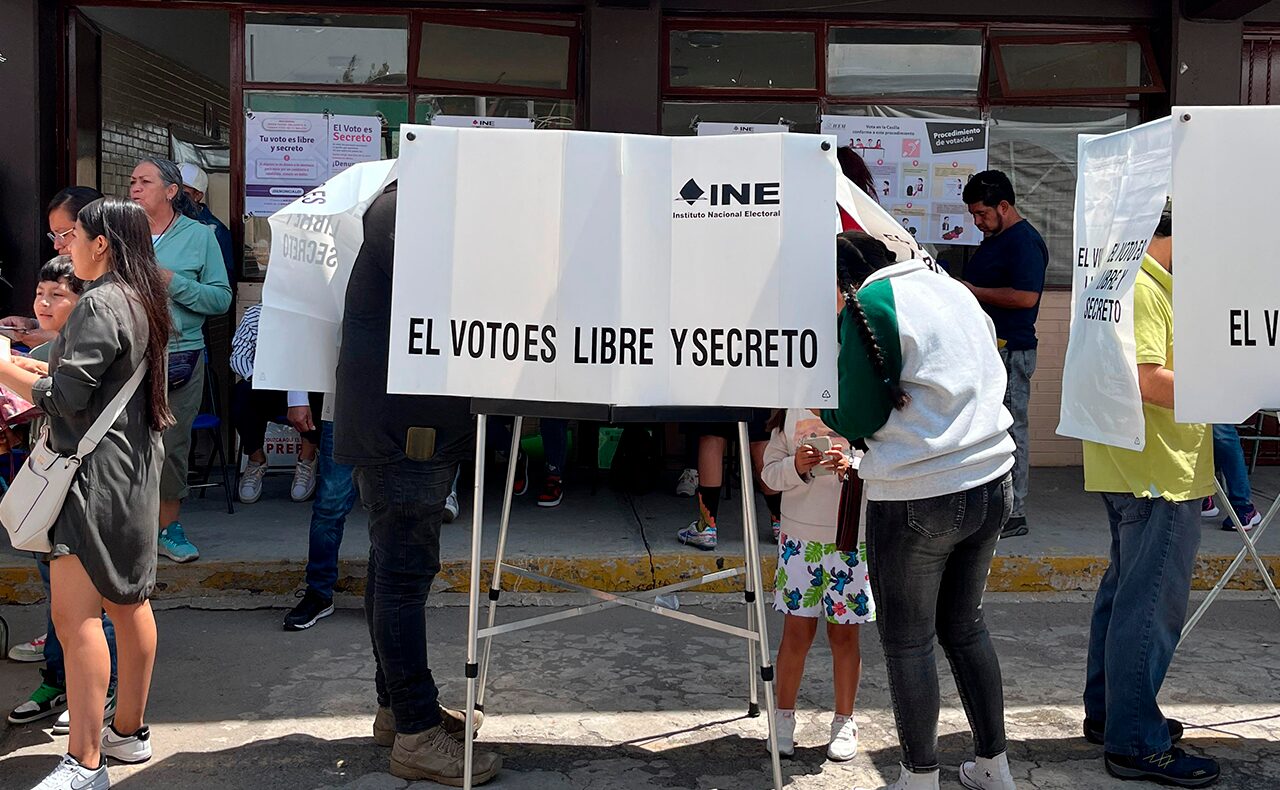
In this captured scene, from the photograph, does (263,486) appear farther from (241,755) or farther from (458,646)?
(241,755)

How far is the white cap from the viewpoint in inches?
299

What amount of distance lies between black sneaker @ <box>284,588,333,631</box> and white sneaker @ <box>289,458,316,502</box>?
76.7 inches

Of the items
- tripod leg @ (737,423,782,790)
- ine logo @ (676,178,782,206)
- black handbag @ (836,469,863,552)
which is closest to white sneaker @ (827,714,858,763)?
tripod leg @ (737,423,782,790)

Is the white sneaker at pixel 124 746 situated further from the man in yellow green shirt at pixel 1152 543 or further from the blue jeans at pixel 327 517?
the man in yellow green shirt at pixel 1152 543

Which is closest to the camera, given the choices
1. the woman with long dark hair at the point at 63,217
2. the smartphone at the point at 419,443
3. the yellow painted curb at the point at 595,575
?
the smartphone at the point at 419,443

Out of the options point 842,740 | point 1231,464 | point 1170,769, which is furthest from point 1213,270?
point 1231,464

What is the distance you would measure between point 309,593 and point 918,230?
188 inches

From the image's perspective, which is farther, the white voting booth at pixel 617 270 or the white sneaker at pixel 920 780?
the white sneaker at pixel 920 780

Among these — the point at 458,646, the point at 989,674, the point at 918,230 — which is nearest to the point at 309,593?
the point at 458,646

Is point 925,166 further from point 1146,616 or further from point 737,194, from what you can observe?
point 737,194

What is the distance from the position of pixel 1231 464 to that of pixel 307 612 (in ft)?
16.4

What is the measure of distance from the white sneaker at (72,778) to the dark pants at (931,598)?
2464 millimetres

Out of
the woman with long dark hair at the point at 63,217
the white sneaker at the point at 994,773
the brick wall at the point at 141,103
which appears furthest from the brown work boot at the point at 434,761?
the brick wall at the point at 141,103

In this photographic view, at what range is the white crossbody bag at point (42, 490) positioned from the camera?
3.78m
